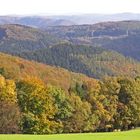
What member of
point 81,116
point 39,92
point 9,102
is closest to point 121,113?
point 81,116

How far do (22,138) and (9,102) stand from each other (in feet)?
146

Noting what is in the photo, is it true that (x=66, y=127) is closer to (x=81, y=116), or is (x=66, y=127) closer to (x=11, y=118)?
(x=81, y=116)

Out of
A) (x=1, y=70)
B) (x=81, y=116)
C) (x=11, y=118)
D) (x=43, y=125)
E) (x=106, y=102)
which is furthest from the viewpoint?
(x=1, y=70)

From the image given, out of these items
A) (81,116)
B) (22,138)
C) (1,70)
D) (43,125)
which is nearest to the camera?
(22,138)

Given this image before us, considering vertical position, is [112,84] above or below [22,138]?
below

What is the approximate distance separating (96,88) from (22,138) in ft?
201

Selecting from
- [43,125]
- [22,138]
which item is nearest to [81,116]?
[43,125]

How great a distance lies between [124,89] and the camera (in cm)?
9481

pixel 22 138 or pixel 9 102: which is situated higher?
pixel 22 138

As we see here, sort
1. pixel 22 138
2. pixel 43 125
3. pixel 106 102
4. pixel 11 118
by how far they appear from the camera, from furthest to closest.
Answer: pixel 106 102 → pixel 43 125 → pixel 11 118 → pixel 22 138

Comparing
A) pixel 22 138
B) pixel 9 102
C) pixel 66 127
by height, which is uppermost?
pixel 22 138

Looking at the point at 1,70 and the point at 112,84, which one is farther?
the point at 1,70

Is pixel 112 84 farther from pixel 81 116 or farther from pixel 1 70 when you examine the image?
pixel 1 70

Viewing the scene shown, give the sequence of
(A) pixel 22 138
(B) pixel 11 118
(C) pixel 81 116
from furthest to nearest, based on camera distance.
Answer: (C) pixel 81 116, (B) pixel 11 118, (A) pixel 22 138
